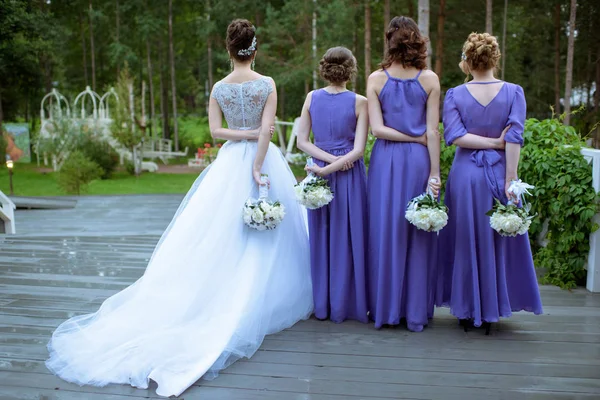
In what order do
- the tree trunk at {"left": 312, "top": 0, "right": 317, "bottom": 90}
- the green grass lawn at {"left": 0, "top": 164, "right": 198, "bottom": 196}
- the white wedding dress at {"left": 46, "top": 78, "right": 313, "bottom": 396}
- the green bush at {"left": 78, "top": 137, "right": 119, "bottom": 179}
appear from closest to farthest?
the white wedding dress at {"left": 46, "top": 78, "right": 313, "bottom": 396}
the green grass lawn at {"left": 0, "top": 164, "right": 198, "bottom": 196}
the tree trunk at {"left": 312, "top": 0, "right": 317, "bottom": 90}
the green bush at {"left": 78, "top": 137, "right": 119, "bottom": 179}

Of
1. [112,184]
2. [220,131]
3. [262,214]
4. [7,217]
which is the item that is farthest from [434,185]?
[112,184]

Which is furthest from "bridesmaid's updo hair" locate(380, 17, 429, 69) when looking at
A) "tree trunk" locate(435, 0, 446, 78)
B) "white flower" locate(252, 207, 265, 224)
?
"tree trunk" locate(435, 0, 446, 78)

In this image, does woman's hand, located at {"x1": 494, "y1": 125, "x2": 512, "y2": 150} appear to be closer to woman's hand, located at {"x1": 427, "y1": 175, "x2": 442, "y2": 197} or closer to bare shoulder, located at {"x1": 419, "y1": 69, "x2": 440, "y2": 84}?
woman's hand, located at {"x1": 427, "y1": 175, "x2": 442, "y2": 197}

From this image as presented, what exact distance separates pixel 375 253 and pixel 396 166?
64 centimetres

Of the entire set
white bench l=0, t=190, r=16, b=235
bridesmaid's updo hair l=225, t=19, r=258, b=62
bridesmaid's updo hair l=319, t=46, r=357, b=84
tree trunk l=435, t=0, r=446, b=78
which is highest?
tree trunk l=435, t=0, r=446, b=78

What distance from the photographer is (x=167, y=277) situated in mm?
4070

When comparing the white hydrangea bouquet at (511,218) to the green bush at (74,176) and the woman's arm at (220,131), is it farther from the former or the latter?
the green bush at (74,176)

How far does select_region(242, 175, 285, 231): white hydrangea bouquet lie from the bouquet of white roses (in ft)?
2.88

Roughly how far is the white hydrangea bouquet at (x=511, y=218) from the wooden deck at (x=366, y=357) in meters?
0.75

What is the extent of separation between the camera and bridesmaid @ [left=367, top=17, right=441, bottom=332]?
412 cm

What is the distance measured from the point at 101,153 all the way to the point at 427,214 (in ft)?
76.4

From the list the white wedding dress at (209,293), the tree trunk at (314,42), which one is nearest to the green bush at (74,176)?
the tree trunk at (314,42)

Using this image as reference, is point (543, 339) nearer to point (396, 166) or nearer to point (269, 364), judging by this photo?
point (396, 166)

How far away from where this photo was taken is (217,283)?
13.4ft
